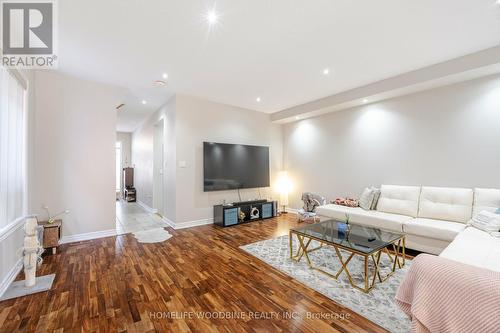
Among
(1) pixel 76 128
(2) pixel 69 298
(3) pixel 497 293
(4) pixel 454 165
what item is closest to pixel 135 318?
(2) pixel 69 298

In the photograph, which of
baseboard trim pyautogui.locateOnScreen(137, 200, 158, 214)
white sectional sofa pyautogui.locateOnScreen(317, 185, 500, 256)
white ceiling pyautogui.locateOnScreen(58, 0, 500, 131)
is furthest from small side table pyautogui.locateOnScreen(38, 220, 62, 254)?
white sectional sofa pyautogui.locateOnScreen(317, 185, 500, 256)

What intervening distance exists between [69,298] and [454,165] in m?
5.27

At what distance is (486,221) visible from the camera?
8.46 feet

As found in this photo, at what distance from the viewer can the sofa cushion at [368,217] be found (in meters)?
3.20

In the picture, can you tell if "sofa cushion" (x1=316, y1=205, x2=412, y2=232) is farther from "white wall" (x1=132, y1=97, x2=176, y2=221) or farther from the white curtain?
the white curtain

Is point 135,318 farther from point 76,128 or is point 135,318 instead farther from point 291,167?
point 291,167

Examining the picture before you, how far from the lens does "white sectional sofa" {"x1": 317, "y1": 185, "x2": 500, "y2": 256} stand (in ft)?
7.48

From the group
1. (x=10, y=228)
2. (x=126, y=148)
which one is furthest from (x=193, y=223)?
(x=126, y=148)

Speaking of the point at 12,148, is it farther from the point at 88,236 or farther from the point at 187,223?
the point at 187,223

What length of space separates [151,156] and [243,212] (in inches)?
132

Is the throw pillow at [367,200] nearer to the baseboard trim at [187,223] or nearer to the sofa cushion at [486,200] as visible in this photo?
the sofa cushion at [486,200]

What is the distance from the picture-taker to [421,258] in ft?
4.99

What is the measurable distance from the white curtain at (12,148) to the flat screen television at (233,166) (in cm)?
275

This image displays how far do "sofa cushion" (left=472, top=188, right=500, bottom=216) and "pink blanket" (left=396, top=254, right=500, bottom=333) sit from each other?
2275 millimetres
